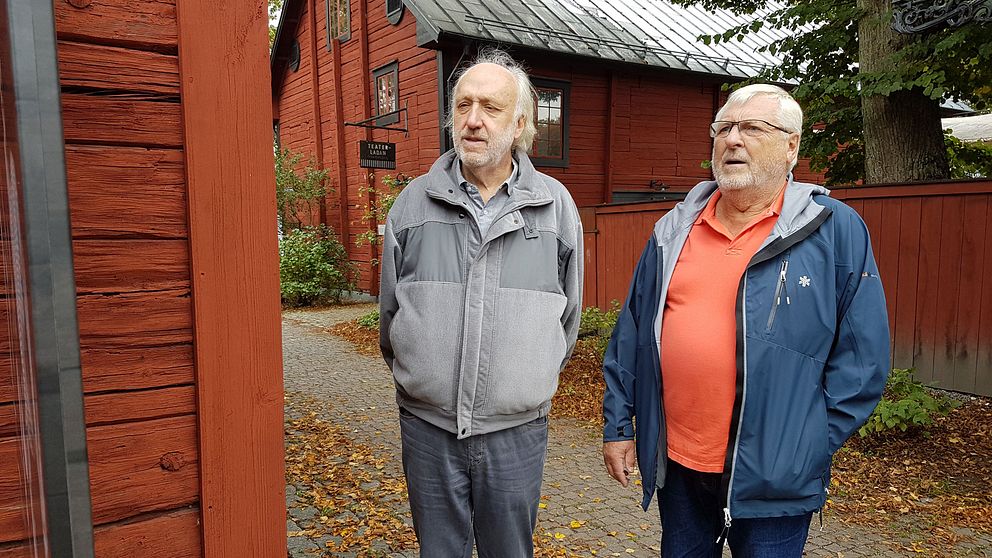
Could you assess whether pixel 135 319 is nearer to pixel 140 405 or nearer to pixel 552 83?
pixel 140 405

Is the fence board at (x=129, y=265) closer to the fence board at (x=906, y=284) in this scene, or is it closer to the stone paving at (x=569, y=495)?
the stone paving at (x=569, y=495)

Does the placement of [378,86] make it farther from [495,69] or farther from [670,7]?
[495,69]

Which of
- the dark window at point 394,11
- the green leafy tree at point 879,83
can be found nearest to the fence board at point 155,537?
the green leafy tree at point 879,83

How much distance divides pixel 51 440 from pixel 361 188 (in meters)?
14.1

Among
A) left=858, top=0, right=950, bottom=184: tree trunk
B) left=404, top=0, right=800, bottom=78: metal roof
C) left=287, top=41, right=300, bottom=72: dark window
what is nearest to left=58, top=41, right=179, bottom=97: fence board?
left=858, top=0, right=950, bottom=184: tree trunk

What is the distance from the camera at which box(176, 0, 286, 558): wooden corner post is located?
1.60m

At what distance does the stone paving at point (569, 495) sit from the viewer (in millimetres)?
3742

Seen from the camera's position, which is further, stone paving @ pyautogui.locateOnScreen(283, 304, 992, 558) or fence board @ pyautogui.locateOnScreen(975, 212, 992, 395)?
fence board @ pyautogui.locateOnScreen(975, 212, 992, 395)

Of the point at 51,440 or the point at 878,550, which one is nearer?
the point at 51,440

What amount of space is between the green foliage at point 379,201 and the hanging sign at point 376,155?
1.09 ft

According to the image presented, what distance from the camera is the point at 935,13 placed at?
5.70 meters

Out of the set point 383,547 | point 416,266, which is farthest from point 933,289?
point 416,266

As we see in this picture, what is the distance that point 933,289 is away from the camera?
6945mm

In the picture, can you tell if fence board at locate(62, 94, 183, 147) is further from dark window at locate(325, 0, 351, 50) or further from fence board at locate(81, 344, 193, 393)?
dark window at locate(325, 0, 351, 50)
